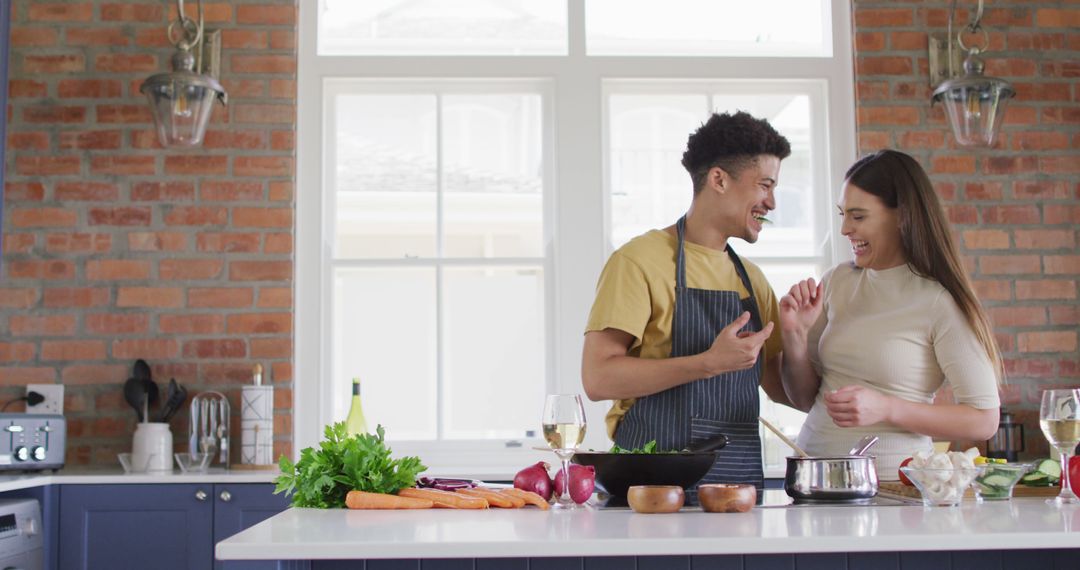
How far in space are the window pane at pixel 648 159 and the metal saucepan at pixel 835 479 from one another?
7.64 feet

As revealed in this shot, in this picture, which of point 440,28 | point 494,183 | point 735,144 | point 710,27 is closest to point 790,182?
point 710,27

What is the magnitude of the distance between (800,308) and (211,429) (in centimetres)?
223

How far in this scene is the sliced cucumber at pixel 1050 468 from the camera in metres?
2.16

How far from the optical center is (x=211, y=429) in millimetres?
3877

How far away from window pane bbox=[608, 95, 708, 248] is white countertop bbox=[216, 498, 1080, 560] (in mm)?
2565

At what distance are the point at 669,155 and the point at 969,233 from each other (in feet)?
3.80

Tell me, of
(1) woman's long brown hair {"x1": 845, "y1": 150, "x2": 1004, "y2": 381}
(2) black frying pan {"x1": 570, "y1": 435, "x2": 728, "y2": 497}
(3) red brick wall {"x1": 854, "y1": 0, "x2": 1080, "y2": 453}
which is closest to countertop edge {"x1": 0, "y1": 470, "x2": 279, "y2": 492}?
(2) black frying pan {"x1": 570, "y1": 435, "x2": 728, "y2": 497}

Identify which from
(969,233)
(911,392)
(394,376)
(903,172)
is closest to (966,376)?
(911,392)

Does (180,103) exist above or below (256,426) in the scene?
above

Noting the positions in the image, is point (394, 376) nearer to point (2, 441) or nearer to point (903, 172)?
point (2, 441)

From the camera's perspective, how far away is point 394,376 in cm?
420

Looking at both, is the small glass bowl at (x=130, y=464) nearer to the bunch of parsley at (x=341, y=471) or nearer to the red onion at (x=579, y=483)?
the bunch of parsley at (x=341, y=471)

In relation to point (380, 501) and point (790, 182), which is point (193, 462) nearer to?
point (380, 501)

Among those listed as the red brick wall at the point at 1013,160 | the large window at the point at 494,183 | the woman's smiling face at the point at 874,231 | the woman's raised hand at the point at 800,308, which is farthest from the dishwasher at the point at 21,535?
the red brick wall at the point at 1013,160
